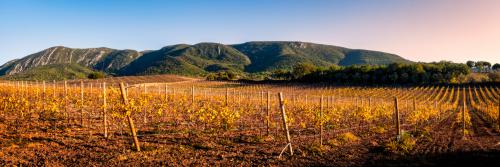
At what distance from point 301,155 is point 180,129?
18.9ft

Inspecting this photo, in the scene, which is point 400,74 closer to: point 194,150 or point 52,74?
point 194,150

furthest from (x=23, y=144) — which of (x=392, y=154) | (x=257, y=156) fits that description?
(x=392, y=154)

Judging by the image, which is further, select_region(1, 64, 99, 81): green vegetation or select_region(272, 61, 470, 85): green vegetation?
select_region(1, 64, 99, 81): green vegetation

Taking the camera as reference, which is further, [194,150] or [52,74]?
[52,74]

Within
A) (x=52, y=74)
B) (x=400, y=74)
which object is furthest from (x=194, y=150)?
(x=52, y=74)

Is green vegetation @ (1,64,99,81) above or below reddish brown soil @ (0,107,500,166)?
above

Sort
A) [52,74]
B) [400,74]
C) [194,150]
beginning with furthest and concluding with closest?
1. [52,74]
2. [400,74]
3. [194,150]

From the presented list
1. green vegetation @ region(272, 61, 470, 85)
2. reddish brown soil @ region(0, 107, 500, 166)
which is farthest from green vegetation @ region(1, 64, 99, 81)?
reddish brown soil @ region(0, 107, 500, 166)

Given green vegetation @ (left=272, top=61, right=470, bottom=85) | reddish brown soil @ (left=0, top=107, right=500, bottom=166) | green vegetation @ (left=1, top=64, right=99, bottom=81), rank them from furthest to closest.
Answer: green vegetation @ (left=1, top=64, right=99, bottom=81) < green vegetation @ (left=272, top=61, right=470, bottom=85) < reddish brown soil @ (left=0, top=107, right=500, bottom=166)

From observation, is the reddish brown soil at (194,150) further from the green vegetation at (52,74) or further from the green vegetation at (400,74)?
the green vegetation at (52,74)

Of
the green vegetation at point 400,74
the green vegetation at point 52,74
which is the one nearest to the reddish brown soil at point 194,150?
the green vegetation at point 400,74

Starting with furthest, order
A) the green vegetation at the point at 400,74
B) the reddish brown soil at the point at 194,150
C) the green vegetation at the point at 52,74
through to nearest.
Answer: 1. the green vegetation at the point at 52,74
2. the green vegetation at the point at 400,74
3. the reddish brown soil at the point at 194,150

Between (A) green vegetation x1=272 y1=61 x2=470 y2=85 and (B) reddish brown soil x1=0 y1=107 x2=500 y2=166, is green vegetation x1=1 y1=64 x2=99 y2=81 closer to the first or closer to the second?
(A) green vegetation x1=272 y1=61 x2=470 y2=85

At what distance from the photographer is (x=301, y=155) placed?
10406mm
